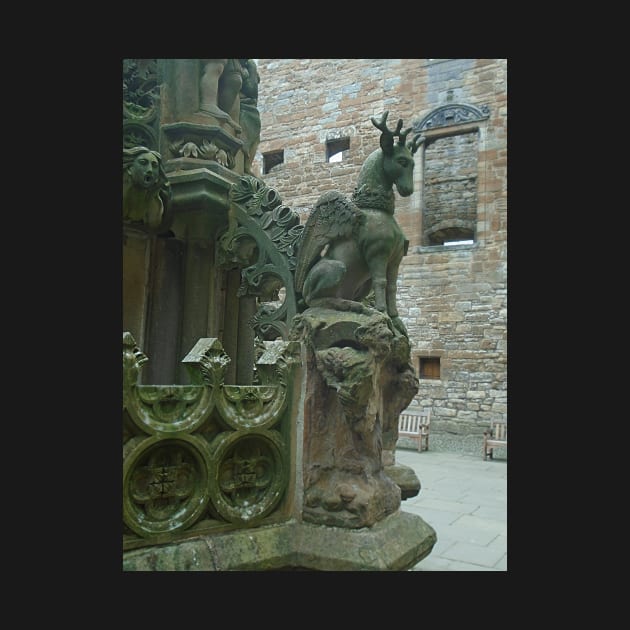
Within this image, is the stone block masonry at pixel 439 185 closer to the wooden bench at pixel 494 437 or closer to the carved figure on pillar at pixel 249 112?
the wooden bench at pixel 494 437

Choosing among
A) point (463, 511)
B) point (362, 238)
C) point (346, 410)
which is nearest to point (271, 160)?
point (463, 511)

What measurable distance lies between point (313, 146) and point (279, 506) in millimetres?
10502

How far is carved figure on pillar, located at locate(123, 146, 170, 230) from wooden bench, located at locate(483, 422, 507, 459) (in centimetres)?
695

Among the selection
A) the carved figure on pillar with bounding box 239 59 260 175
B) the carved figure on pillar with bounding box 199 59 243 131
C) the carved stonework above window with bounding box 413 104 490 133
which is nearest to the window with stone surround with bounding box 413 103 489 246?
the carved stonework above window with bounding box 413 104 490 133

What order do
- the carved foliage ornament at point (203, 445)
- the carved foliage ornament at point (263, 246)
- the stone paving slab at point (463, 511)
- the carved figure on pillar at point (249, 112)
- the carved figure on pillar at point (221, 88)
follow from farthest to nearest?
the carved figure on pillar at point (249, 112), the carved figure on pillar at point (221, 88), the stone paving slab at point (463, 511), the carved foliage ornament at point (263, 246), the carved foliage ornament at point (203, 445)

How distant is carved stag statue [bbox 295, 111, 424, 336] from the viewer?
295 centimetres

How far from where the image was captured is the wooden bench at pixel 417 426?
9374mm

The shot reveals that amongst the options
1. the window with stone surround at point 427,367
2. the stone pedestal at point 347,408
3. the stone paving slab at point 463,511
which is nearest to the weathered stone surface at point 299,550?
the stone pedestal at point 347,408

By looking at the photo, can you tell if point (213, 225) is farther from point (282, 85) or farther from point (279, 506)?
point (282, 85)

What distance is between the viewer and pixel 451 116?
10.6 meters

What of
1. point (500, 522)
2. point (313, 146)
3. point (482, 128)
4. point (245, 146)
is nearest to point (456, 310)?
point (482, 128)

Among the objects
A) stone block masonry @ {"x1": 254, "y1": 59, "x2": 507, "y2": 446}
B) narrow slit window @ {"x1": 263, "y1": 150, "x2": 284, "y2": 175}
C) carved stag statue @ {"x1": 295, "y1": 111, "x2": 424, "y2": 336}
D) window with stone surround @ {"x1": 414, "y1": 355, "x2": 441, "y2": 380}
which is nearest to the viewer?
carved stag statue @ {"x1": 295, "y1": 111, "x2": 424, "y2": 336}

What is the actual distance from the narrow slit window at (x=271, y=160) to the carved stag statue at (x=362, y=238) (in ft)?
33.8

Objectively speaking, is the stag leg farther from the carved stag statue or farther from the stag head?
the stag head
